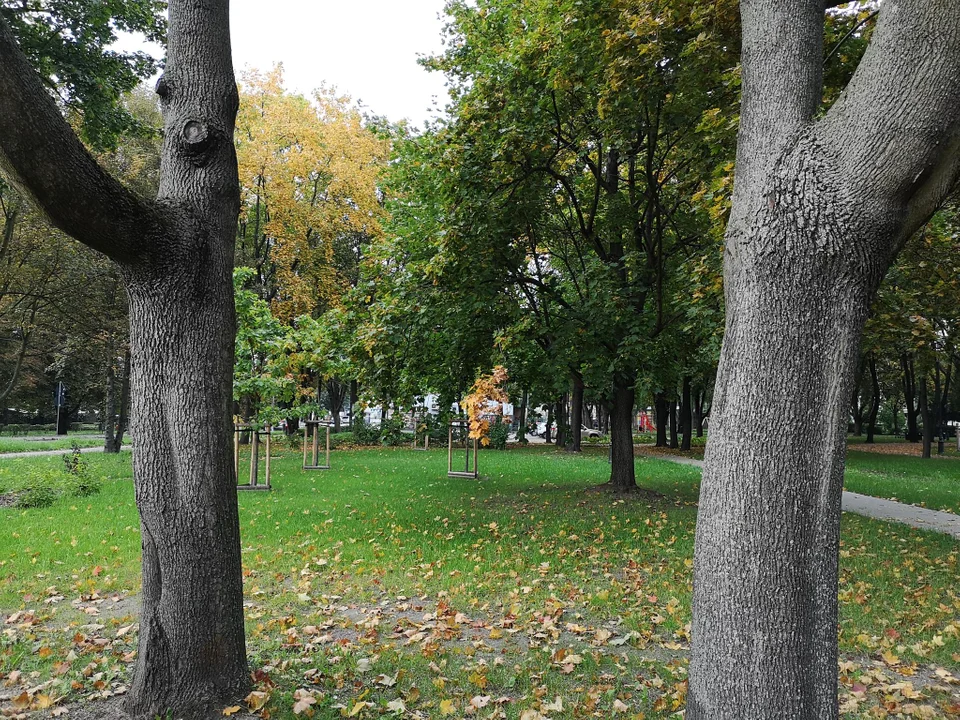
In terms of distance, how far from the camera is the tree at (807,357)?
2727 mm

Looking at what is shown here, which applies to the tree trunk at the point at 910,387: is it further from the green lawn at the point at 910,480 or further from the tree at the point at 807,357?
the tree at the point at 807,357

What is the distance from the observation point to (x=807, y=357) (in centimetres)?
281

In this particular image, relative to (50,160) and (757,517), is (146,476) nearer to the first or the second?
(50,160)

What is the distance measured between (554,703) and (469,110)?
25.9ft

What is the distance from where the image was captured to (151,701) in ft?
11.1

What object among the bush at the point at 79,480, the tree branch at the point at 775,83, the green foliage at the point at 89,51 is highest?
the green foliage at the point at 89,51

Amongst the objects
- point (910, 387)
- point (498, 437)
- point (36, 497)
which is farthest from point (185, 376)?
point (910, 387)

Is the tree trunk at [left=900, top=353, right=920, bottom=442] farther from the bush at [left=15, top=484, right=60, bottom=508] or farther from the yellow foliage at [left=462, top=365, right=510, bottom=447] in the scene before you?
the bush at [left=15, top=484, right=60, bottom=508]

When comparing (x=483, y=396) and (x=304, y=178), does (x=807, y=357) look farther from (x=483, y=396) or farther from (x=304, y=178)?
(x=304, y=178)

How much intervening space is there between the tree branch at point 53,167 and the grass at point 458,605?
2673mm

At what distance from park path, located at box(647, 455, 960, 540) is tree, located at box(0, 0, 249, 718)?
9575 millimetres

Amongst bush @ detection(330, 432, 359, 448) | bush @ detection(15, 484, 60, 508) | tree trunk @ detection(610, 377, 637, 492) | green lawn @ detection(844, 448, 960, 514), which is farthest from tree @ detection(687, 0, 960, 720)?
bush @ detection(330, 432, 359, 448)

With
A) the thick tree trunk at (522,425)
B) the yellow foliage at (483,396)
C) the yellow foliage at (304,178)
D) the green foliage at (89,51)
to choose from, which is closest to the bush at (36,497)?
the green foliage at (89,51)

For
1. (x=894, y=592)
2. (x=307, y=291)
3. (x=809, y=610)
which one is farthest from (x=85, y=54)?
(x=307, y=291)
